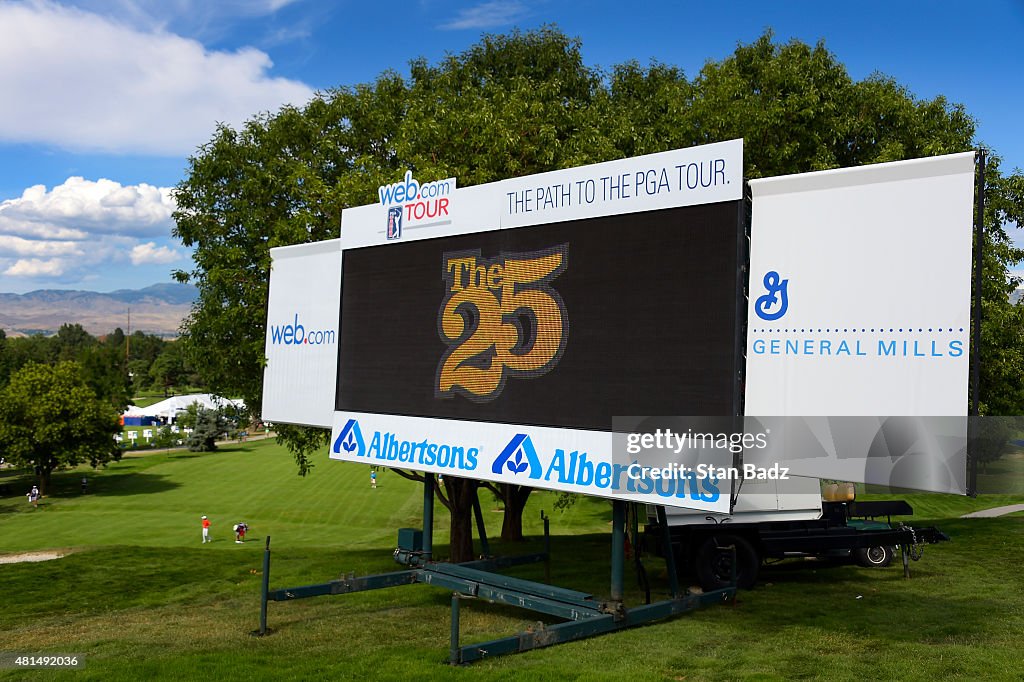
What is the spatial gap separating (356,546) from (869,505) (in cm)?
1657

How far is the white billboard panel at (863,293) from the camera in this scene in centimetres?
834

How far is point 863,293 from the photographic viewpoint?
8.80m

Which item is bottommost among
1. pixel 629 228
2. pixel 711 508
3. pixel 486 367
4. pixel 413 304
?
pixel 711 508

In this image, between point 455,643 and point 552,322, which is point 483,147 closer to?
point 552,322

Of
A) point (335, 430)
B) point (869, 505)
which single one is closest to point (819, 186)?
point (335, 430)

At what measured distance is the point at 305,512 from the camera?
134ft

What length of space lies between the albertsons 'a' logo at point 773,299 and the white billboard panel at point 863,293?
1 centimetres

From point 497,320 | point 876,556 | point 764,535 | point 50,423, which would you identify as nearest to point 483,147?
point 497,320

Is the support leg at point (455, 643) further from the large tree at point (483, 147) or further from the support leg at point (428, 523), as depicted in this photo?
the large tree at point (483, 147)

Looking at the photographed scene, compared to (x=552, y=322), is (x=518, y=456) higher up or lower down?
lower down

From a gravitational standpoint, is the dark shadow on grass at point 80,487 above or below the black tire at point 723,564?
below

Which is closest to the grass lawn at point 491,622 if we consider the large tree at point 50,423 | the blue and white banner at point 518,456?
the blue and white banner at point 518,456

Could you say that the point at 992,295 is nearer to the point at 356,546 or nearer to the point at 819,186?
the point at 819,186

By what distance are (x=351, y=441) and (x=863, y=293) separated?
8.77 meters
